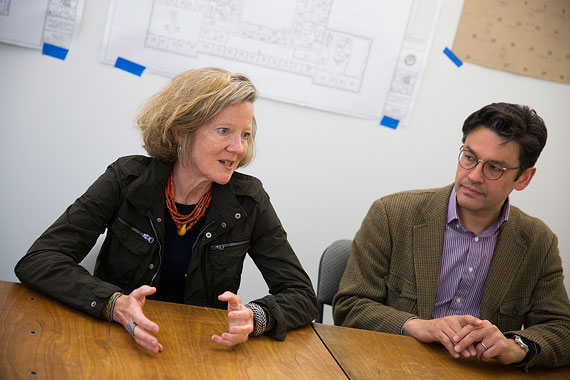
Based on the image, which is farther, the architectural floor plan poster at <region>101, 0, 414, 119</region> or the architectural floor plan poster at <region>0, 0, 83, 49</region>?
the architectural floor plan poster at <region>101, 0, 414, 119</region>

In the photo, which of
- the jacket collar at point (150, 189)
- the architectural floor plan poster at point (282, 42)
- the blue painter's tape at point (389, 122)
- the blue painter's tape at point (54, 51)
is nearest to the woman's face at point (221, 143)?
the jacket collar at point (150, 189)

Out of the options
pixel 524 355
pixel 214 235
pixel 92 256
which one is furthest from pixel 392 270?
pixel 92 256

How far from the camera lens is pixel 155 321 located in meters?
1.56

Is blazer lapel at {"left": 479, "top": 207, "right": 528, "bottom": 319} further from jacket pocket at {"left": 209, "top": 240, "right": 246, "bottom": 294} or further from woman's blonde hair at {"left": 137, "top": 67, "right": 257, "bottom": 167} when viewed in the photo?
woman's blonde hair at {"left": 137, "top": 67, "right": 257, "bottom": 167}

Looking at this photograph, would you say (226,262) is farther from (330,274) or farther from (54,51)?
(54,51)

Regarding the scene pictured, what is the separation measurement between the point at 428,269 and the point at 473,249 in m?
0.21

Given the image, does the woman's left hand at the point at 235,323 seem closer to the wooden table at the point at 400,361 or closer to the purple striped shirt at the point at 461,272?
the wooden table at the point at 400,361

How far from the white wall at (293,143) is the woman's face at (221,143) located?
1.01 meters

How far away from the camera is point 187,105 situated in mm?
1908

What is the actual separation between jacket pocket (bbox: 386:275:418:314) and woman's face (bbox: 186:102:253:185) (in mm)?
756

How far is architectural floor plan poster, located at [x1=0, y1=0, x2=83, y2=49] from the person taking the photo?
2.66 meters

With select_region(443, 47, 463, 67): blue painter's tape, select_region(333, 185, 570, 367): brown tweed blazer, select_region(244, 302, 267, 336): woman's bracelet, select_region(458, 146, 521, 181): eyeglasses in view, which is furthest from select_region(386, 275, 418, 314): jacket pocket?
select_region(443, 47, 463, 67): blue painter's tape

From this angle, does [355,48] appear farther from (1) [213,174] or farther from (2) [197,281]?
(2) [197,281]

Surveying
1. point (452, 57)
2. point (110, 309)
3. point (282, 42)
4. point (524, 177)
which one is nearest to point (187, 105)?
point (110, 309)
